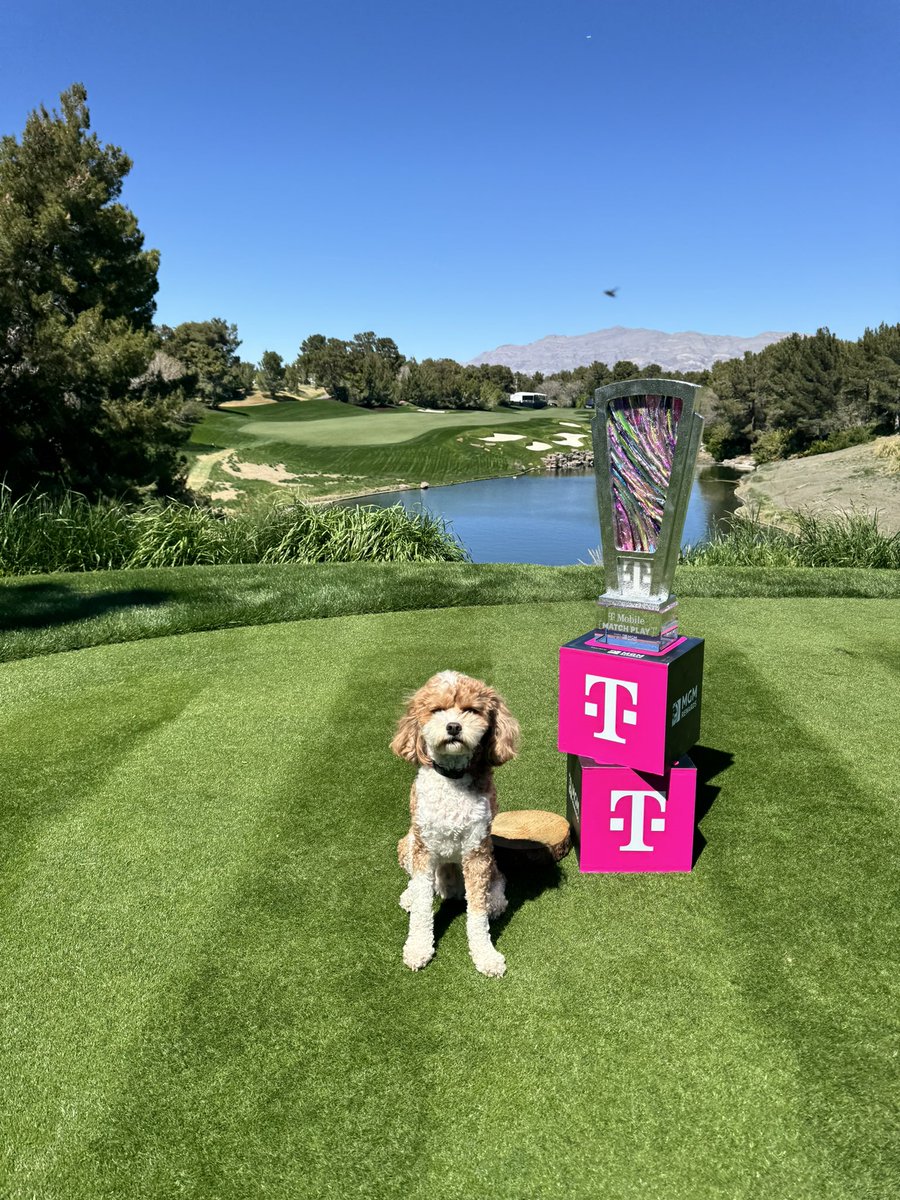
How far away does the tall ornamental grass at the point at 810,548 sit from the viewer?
1122 centimetres

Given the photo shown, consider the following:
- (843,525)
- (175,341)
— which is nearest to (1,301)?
(843,525)

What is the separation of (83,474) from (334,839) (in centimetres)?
1823

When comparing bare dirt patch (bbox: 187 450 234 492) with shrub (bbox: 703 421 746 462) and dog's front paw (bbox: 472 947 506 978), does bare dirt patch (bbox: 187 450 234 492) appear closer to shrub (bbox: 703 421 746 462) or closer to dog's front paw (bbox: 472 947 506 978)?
shrub (bbox: 703 421 746 462)

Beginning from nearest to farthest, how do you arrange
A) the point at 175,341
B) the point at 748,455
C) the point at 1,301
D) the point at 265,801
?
the point at 265,801, the point at 1,301, the point at 748,455, the point at 175,341

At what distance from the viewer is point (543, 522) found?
26.2 m

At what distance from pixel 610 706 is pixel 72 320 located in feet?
69.2

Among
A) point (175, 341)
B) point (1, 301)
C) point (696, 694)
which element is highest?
point (175, 341)

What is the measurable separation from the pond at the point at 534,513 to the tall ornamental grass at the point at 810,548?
1.58 meters

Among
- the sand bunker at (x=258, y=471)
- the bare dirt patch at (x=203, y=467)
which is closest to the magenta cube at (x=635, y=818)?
the bare dirt patch at (x=203, y=467)

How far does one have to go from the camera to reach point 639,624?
3678mm

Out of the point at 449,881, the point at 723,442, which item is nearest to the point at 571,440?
the point at 723,442

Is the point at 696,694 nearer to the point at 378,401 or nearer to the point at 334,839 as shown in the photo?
the point at 334,839

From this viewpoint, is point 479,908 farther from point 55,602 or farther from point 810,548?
point 810,548

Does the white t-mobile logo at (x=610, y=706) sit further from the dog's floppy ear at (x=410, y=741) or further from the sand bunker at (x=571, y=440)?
the sand bunker at (x=571, y=440)
